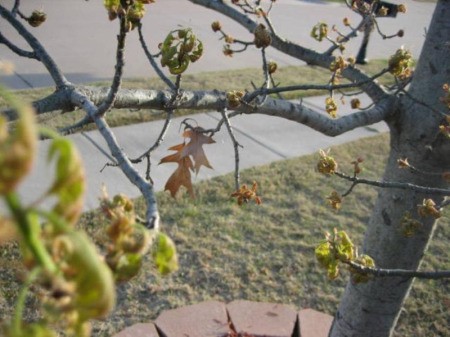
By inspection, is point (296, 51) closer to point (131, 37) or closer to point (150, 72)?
point (150, 72)

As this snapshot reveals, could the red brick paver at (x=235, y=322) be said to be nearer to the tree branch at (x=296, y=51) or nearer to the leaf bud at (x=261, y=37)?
the tree branch at (x=296, y=51)

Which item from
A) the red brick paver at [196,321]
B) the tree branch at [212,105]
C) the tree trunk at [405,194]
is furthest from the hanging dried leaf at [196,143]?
the red brick paver at [196,321]

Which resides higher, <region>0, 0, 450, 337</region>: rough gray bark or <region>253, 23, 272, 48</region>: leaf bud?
<region>253, 23, 272, 48</region>: leaf bud

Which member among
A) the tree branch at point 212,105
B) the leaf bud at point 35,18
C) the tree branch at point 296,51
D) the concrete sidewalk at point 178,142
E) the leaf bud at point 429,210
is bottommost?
the concrete sidewalk at point 178,142

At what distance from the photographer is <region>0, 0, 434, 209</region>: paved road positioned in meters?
4.68

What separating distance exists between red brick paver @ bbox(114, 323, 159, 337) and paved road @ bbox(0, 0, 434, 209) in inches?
48.1

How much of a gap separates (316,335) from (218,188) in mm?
1890

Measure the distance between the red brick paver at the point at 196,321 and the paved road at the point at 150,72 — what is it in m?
1.29

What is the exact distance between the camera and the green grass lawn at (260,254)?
10.8ft

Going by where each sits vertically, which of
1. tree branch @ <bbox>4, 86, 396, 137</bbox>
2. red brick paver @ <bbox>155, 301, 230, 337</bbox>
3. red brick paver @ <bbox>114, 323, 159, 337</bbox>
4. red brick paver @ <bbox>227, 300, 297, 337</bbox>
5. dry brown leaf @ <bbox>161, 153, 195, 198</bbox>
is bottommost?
red brick paver @ <bbox>114, 323, 159, 337</bbox>

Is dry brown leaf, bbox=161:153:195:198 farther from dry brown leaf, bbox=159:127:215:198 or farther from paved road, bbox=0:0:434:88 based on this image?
paved road, bbox=0:0:434:88

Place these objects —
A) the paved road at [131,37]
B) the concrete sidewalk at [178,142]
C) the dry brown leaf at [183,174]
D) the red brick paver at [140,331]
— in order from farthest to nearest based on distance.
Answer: the paved road at [131,37] → the concrete sidewalk at [178,142] → the red brick paver at [140,331] → the dry brown leaf at [183,174]

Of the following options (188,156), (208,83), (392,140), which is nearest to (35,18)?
(188,156)

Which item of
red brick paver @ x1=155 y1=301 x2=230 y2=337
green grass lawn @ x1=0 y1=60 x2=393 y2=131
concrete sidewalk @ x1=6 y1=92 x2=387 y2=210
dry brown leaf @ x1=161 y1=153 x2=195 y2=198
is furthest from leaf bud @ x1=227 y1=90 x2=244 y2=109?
green grass lawn @ x1=0 y1=60 x2=393 y2=131
